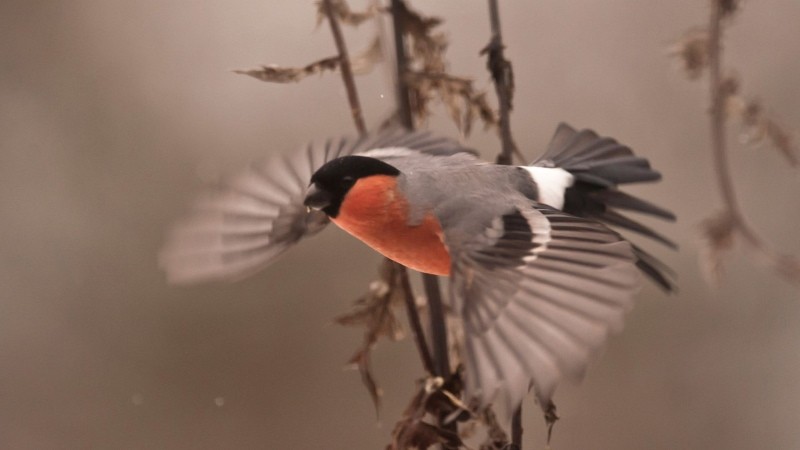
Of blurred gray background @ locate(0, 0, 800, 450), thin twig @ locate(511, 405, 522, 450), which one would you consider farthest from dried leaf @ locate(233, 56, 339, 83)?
blurred gray background @ locate(0, 0, 800, 450)

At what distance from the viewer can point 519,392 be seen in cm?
46

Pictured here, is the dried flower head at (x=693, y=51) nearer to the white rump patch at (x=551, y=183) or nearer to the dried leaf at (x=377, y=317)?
the white rump patch at (x=551, y=183)

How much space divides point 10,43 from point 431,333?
115 centimetres

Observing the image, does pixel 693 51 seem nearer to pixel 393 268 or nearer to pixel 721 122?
pixel 721 122

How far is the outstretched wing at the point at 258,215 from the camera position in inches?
27.0

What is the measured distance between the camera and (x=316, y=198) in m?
0.58

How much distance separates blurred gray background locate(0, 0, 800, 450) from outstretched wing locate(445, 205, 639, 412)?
704mm

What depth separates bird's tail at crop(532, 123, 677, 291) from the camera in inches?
27.3

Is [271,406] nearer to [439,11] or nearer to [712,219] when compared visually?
[439,11]

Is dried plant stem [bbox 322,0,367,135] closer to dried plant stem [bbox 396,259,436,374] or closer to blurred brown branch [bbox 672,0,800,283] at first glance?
dried plant stem [bbox 396,259,436,374]

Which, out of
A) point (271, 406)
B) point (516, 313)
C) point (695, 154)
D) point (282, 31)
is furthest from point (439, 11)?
point (516, 313)

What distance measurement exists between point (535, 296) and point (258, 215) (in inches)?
10.8

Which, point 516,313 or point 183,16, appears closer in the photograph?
point 516,313

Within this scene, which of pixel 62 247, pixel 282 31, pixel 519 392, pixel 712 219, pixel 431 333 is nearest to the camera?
pixel 519 392
